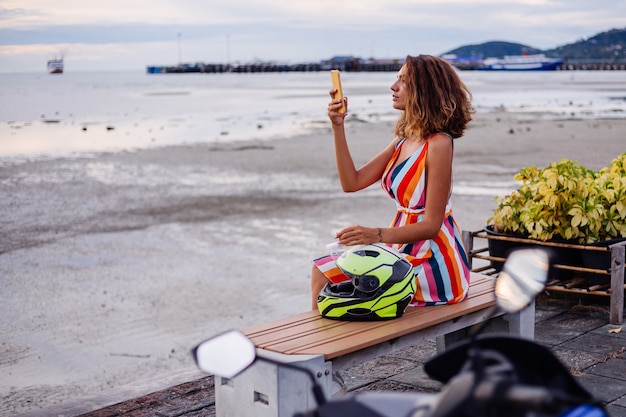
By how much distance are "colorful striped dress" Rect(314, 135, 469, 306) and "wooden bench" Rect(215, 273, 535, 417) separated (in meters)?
0.08

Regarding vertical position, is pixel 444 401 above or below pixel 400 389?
above

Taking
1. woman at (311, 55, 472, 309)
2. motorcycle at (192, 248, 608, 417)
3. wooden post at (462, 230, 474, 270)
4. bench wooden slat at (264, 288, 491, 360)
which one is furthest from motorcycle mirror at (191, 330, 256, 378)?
wooden post at (462, 230, 474, 270)

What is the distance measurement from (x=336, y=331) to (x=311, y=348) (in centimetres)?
28

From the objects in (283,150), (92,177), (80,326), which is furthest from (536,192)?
(283,150)

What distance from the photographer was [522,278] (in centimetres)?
205

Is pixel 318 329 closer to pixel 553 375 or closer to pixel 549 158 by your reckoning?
pixel 553 375

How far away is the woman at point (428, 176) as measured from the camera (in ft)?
13.6

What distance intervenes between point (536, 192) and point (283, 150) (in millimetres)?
15111

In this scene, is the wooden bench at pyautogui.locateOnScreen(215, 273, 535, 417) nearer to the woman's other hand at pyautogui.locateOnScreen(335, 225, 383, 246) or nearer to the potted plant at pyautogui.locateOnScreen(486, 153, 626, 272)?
the woman's other hand at pyautogui.locateOnScreen(335, 225, 383, 246)

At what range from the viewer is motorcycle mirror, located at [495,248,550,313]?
6.51 ft

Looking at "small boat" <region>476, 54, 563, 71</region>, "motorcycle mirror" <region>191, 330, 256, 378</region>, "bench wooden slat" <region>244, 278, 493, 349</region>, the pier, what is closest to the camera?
"motorcycle mirror" <region>191, 330, 256, 378</region>

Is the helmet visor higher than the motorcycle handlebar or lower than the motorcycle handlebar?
lower

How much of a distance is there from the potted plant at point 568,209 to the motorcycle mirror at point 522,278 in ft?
14.7

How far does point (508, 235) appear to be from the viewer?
684 cm
